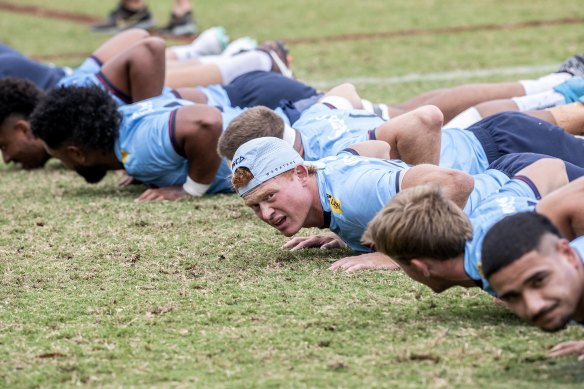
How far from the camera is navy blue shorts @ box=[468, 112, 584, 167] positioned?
4434 mm

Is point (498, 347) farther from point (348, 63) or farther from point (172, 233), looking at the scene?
point (348, 63)

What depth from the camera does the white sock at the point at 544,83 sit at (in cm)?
561

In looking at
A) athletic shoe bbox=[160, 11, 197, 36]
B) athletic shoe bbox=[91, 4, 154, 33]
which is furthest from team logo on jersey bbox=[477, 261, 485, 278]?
athletic shoe bbox=[91, 4, 154, 33]

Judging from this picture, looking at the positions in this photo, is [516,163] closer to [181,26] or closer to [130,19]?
[181,26]

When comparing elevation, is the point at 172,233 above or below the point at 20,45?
above

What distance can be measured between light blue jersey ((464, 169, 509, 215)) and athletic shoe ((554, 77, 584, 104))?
1498mm

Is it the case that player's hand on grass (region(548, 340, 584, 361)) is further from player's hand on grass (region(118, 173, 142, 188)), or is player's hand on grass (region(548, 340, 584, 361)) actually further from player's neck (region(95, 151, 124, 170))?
A: player's hand on grass (region(118, 173, 142, 188))

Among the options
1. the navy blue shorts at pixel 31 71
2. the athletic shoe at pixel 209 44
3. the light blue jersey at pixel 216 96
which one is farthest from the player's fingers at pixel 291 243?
the athletic shoe at pixel 209 44

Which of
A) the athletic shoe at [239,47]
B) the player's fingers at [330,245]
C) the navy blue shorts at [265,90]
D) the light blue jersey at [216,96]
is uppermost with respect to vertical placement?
the player's fingers at [330,245]

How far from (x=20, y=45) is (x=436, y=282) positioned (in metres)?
8.25

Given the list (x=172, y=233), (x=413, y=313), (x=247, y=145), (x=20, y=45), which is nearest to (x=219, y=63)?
(x=172, y=233)

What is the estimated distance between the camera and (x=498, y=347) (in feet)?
9.82

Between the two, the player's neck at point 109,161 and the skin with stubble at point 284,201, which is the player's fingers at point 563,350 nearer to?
the skin with stubble at point 284,201

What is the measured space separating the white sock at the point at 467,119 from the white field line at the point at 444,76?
2.44 metres
